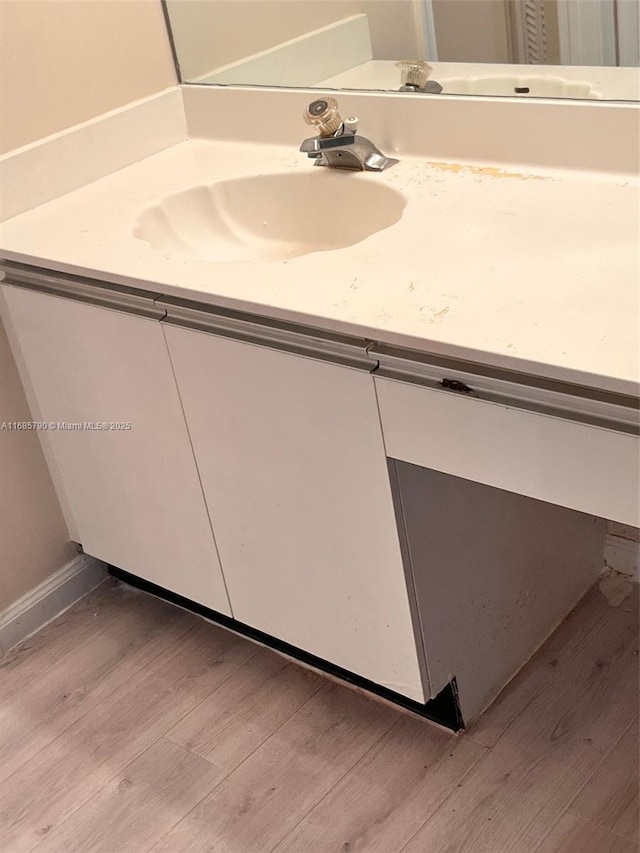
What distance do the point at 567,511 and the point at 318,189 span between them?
0.71 meters

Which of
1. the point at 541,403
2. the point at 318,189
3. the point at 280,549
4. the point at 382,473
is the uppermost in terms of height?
the point at 318,189

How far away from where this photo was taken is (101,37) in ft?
5.91

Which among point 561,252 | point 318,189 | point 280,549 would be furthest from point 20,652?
point 561,252

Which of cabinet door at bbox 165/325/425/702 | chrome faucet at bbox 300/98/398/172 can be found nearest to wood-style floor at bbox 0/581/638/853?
cabinet door at bbox 165/325/425/702

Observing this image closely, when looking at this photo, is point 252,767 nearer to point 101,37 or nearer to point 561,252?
point 561,252

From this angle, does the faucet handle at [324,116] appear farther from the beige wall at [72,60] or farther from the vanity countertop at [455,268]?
the beige wall at [72,60]

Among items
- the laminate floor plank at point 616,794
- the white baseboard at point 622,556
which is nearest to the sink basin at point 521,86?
the white baseboard at point 622,556

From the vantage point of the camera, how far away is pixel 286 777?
5.36ft

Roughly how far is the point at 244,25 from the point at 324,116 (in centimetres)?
37

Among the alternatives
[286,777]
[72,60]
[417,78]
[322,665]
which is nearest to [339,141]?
[417,78]

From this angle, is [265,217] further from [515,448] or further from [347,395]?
[515,448]

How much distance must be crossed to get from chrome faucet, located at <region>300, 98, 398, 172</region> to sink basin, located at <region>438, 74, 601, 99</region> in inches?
6.0

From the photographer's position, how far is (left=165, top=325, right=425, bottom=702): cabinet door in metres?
1.36

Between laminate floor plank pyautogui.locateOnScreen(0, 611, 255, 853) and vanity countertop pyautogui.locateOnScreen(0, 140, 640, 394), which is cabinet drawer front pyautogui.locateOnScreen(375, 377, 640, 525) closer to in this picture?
vanity countertop pyautogui.locateOnScreen(0, 140, 640, 394)
